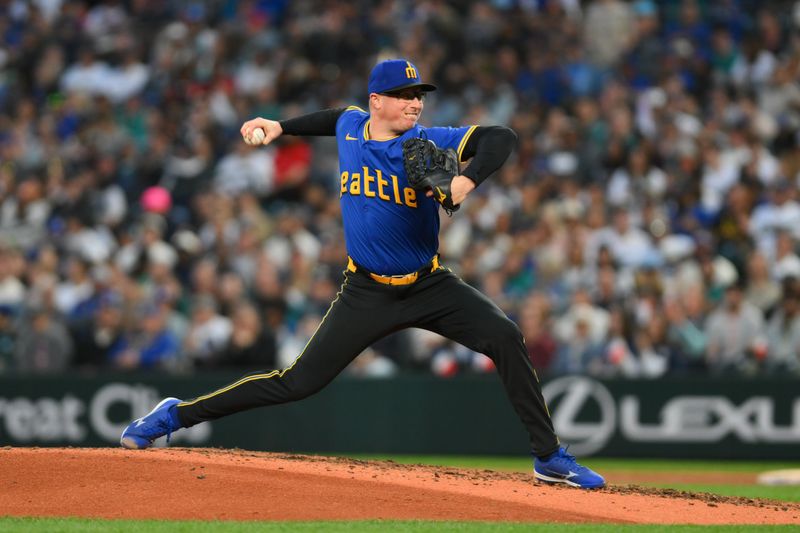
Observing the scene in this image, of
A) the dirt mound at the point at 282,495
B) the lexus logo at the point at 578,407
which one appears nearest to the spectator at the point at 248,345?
the lexus logo at the point at 578,407

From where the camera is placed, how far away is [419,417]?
1346cm

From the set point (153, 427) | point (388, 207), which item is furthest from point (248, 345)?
point (388, 207)

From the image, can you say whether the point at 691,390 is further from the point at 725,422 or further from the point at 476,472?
the point at 476,472

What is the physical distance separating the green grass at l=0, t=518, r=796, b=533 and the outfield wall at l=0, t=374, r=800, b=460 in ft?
22.0

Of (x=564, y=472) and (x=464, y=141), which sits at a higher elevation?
(x=464, y=141)

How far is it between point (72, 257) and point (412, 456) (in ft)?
15.6

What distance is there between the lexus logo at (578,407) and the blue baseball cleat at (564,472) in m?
5.98

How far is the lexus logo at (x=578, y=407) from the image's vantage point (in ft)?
43.2

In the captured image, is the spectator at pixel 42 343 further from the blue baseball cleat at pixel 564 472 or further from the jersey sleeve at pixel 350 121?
the blue baseball cleat at pixel 564 472

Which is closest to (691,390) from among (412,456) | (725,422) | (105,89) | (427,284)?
(725,422)

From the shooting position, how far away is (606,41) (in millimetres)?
16578

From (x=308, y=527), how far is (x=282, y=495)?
1.62ft

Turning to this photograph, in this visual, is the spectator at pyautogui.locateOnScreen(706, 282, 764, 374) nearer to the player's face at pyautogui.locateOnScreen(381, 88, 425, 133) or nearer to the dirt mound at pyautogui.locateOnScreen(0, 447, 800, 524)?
the dirt mound at pyautogui.locateOnScreen(0, 447, 800, 524)

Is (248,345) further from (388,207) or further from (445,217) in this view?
(388,207)
